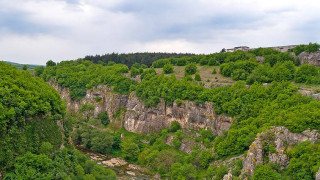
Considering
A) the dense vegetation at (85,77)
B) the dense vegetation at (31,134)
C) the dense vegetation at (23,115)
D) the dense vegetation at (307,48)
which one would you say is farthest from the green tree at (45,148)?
the dense vegetation at (307,48)

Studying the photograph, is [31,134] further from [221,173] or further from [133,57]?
[133,57]

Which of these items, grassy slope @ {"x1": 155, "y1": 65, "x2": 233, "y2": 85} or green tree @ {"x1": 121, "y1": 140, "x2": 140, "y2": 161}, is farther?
grassy slope @ {"x1": 155, "y1": 65, "x2": 233, "y2": 85}

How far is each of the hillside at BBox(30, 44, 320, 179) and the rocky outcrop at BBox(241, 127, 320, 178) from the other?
0.51 feet

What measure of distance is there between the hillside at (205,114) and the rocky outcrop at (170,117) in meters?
0.26

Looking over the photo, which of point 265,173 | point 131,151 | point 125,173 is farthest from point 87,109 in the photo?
point 265,173

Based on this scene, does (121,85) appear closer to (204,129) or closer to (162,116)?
(162,116)

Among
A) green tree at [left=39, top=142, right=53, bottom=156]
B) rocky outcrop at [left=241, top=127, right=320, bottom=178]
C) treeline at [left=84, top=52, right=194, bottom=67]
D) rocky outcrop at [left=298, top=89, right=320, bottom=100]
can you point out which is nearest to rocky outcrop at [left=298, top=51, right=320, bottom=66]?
rocky outcrop at [left=298, top=89, right=320, bottom=100]

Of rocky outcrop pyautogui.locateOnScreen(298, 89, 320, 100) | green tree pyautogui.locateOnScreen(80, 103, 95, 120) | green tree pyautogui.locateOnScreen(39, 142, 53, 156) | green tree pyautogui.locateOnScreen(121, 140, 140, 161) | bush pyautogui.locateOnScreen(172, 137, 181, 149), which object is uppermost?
rocky outcrop pyautogui.locateOnScreen(298, 89, 320, 100)

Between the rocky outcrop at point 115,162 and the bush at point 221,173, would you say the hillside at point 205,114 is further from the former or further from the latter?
the rocky outcrop at point 115,162

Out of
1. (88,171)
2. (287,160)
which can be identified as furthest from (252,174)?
(88,171)

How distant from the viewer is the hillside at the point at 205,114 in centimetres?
4719

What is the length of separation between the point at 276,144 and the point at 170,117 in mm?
39125

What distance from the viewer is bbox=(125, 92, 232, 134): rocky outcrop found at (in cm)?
7162

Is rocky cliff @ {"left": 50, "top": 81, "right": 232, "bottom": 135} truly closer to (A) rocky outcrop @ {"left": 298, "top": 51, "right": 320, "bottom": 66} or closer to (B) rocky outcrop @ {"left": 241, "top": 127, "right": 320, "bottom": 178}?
(B) rocky outcrop @ {"left": 241, "top": 127, "right": 320, "bottom": 178}
